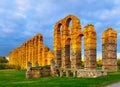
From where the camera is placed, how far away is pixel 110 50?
32.9 metres

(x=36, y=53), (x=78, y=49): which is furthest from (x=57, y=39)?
→ (x=36, y=53)

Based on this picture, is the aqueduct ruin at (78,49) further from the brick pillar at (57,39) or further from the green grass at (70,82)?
the green grass at (70,82)

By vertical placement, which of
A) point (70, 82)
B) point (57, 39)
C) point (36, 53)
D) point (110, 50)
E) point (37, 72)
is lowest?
point (70, 82)

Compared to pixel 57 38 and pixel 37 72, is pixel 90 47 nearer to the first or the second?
pixel 37 72

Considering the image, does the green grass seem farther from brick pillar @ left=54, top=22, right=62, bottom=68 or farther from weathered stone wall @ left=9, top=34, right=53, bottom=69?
weathered stone wall @ left=9, top=34, right=53, bottom=69

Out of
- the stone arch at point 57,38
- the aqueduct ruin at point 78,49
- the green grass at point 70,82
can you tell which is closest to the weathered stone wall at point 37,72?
the aqueduct ruin at point 78,49

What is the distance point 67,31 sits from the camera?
39.7m

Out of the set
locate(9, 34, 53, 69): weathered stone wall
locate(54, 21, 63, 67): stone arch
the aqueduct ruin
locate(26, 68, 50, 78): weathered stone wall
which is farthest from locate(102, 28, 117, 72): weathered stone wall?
locate(9, 34, 53, 69): weathered stone wall

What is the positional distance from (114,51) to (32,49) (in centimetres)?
3044

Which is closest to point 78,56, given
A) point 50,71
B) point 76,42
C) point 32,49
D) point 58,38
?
point 76,42

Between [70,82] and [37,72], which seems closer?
[70,82]

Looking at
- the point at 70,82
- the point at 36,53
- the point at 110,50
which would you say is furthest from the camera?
the point at 36,53

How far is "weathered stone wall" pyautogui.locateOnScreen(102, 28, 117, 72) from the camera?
32.9 m

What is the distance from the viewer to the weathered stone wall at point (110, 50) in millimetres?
32906
